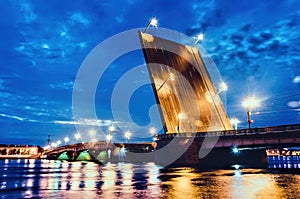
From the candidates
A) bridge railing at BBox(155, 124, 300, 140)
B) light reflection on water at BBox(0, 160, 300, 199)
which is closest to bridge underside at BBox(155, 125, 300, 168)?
bridge railing at BBox(155, 124, 300, 140)

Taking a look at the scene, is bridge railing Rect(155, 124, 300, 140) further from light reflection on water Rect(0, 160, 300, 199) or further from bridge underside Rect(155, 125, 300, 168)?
light reflection on water Rect(0, 160, 300, 199)

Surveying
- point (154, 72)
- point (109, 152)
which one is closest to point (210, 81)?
point (154, 72)

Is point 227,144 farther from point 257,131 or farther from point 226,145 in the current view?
point 257,131

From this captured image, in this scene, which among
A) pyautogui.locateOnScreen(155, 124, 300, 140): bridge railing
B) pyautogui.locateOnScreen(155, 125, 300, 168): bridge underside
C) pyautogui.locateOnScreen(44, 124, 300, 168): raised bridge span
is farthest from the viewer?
pyautogui.locateOnScreen(155, 125, 300, 168): bridge underside

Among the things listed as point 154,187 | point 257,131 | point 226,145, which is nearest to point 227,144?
point 226,145

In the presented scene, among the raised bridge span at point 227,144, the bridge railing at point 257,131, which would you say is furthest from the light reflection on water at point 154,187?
the raised bridge span at point 227,144

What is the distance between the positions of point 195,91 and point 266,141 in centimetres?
2439

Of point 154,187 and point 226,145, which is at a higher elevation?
point 226,145

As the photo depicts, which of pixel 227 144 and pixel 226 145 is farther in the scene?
pixel 226 145

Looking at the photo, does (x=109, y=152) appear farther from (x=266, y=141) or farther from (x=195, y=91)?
(x=266, y=141)

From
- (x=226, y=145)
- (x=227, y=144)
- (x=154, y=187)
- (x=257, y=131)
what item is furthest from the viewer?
(x=226, y=145)

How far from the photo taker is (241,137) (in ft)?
135

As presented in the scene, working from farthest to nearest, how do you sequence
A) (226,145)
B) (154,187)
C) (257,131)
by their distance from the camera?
(226,145), (257,131), (154,187)

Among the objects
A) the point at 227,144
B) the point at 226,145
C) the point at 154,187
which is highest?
the point at 227,144
